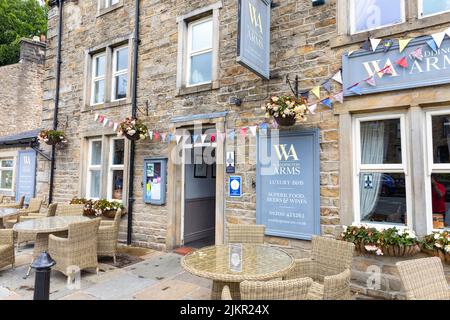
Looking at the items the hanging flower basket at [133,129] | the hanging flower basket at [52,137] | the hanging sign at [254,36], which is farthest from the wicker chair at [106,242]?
the hanging flower basket at [52,137]

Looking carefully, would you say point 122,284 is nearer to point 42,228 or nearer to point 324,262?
point 42,228

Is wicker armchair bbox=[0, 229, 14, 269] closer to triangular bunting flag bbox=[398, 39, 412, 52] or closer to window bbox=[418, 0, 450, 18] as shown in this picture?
triangular bunting flag bbox=[398, 39, 412, 52]

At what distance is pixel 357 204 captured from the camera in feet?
14.2

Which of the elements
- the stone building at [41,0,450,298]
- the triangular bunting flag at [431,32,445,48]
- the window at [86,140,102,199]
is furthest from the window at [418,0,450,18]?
the window at [86,140,102,199]

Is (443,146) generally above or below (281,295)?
above

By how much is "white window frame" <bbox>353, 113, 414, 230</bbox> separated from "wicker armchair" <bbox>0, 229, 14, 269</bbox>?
216 inches

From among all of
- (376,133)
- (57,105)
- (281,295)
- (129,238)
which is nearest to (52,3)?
(57,105)

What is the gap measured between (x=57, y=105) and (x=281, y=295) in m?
8.75

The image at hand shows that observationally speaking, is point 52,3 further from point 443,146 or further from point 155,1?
point 443,146

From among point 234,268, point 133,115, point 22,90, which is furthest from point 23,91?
point 234,268

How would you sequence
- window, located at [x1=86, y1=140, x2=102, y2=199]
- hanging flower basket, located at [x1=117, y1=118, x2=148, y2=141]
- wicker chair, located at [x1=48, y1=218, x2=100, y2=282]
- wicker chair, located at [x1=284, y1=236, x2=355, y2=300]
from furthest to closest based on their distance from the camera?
window, located at [x1=86, y1=140, x2=102, y2=199] → hanging flower basket, located at [x1=117, y1=118, x2=148, y2=141] → wicker chair, located at [x1=48, y1=218, x2=100, y2=282] → wicker chair, located at [x1=284, y1=236, x2=355, y2=300]

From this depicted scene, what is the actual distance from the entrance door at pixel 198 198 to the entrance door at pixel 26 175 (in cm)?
551

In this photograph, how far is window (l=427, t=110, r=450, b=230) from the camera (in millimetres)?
3828
